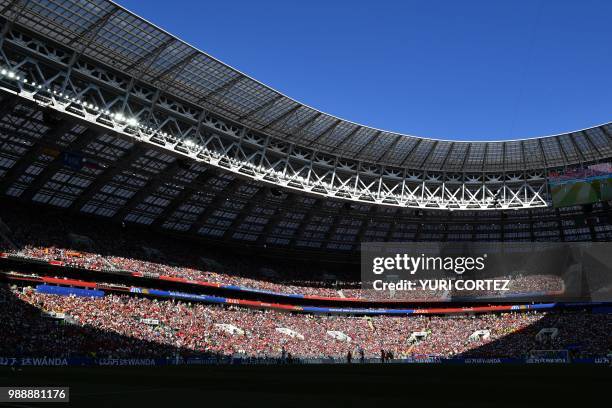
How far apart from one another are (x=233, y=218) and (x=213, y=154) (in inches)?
798

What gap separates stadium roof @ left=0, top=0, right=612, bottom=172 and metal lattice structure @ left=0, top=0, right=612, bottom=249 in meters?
0.14

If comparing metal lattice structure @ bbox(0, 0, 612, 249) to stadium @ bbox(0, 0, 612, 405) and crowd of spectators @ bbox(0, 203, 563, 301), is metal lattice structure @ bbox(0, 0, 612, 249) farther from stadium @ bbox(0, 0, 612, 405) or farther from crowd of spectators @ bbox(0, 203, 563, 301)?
crowd of spectators @ bbox(0, 203, 563, 301)

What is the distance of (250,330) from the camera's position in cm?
6294

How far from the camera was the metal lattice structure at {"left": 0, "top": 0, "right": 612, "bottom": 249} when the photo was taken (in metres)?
39.8

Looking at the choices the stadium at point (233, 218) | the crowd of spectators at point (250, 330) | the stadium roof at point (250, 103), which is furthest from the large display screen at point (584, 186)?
the crowd of spectators at point (250, 330)

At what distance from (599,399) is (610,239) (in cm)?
7556

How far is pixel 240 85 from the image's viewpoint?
4803 centimetres

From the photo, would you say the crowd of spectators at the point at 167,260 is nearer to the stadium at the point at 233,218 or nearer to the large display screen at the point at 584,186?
the stadium at the point at 233,218

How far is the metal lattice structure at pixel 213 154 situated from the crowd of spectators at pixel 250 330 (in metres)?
12.0

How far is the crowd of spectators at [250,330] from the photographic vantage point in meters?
42.8

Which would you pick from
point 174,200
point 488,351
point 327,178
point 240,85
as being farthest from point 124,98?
point 488,351

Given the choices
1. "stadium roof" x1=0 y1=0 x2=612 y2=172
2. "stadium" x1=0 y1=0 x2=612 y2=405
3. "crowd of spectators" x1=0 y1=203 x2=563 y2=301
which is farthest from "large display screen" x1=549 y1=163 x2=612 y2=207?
"crowd of spectators" x1=0 y1=203 x2=563 y2=301

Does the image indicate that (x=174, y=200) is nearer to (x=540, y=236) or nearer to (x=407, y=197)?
(x=407, y=197)

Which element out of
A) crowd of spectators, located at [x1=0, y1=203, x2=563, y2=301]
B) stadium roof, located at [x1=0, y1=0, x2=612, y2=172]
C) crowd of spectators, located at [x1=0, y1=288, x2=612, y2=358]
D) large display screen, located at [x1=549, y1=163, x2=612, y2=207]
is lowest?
crowd of spectators, located at [x1=0, y1=288, x2=612, y2=358]
